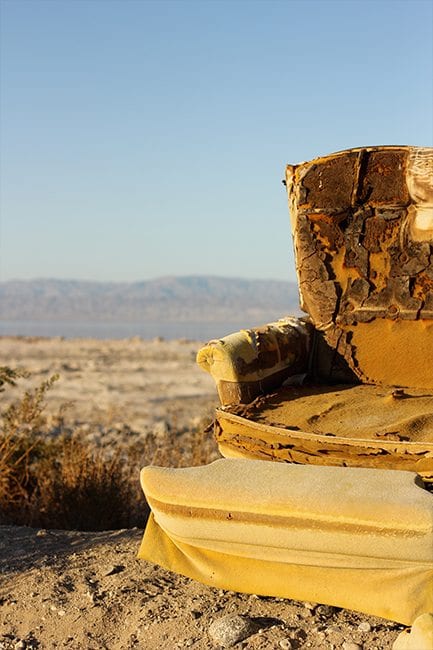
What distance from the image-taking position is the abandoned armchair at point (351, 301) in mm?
3785

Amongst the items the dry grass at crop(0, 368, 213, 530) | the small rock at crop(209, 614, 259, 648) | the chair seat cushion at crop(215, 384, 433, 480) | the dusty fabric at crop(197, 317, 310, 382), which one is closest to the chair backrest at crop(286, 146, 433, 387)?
the dusty fabric at crop(197, 317, 310, 382)

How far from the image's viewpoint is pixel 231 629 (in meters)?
2.83

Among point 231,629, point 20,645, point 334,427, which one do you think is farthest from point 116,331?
point 231,629

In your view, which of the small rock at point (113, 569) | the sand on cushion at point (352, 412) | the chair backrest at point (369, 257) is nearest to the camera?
the sand on cushion at point (352, 412)

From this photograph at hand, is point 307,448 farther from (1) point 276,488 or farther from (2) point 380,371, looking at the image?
(2) point 380,371

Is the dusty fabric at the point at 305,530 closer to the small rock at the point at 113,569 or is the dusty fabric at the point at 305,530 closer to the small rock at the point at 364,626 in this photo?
the small rock at the point at 364,626

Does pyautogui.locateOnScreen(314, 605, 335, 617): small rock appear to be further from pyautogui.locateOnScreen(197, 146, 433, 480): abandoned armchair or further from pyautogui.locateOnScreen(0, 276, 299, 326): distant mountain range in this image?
pyautogui.locateOnScreen(0, 276, 299, 326): distant mountain range

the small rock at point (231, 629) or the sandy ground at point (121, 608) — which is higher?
the small rock at point (231, 629)

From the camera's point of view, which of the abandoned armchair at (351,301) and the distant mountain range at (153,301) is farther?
the distant mountain range at (153,301)

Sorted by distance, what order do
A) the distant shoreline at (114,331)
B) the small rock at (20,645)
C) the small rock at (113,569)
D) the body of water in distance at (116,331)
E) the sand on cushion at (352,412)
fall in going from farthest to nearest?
the body of water in distance at (116,331) < the distant shoreline at (114,331) < the small rock at (113,569) < the sand on cushion at (352,412) < the small rock at (20,645)

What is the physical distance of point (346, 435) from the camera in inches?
125

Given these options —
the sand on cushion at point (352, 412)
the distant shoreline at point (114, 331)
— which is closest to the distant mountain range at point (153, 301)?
the distant shoreline at point (114, 331)

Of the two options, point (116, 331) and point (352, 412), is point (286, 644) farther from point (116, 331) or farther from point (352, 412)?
point (116, 331)

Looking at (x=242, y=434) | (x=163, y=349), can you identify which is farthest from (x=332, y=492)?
(x=163, y=349)
